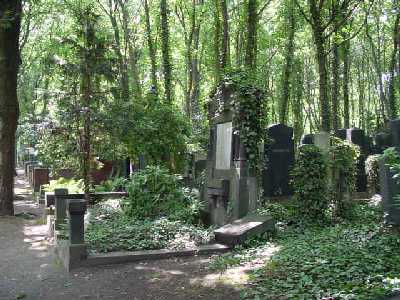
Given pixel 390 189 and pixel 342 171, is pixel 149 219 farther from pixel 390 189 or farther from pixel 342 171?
pixel 390 189

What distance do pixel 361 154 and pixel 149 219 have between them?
7.92 meters

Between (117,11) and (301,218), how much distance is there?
18.8 m

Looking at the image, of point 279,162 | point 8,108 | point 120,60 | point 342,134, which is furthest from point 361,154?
point 8,108

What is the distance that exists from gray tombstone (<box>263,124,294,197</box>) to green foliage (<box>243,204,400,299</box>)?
190 inches

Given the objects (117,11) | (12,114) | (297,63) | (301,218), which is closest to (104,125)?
(12,114)

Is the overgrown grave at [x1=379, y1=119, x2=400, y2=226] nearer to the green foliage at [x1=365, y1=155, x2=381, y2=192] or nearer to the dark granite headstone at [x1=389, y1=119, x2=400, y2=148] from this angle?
the dark granite headstone at [x1=389, y1=119, x2=400, y2=148]

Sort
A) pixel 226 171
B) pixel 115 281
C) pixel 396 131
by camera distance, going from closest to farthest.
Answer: pixel 115 281, pixel 396 131, pixel 226 171

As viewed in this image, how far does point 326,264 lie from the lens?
5.96 metres

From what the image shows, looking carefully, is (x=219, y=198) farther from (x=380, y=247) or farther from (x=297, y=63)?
(x=297, y=63)

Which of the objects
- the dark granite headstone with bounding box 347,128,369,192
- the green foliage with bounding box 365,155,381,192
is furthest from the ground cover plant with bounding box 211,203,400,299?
the dark granite headstone with bounding box 347,128,369,192

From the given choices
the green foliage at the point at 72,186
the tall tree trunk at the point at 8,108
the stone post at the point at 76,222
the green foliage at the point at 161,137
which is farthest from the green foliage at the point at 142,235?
the tall tree trunk at the point at 8,108

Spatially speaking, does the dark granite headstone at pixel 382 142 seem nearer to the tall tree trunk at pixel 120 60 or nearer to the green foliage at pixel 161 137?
the green foliage at pixel 161 137

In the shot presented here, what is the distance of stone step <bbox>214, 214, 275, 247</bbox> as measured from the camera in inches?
324

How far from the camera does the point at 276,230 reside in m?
8.81
